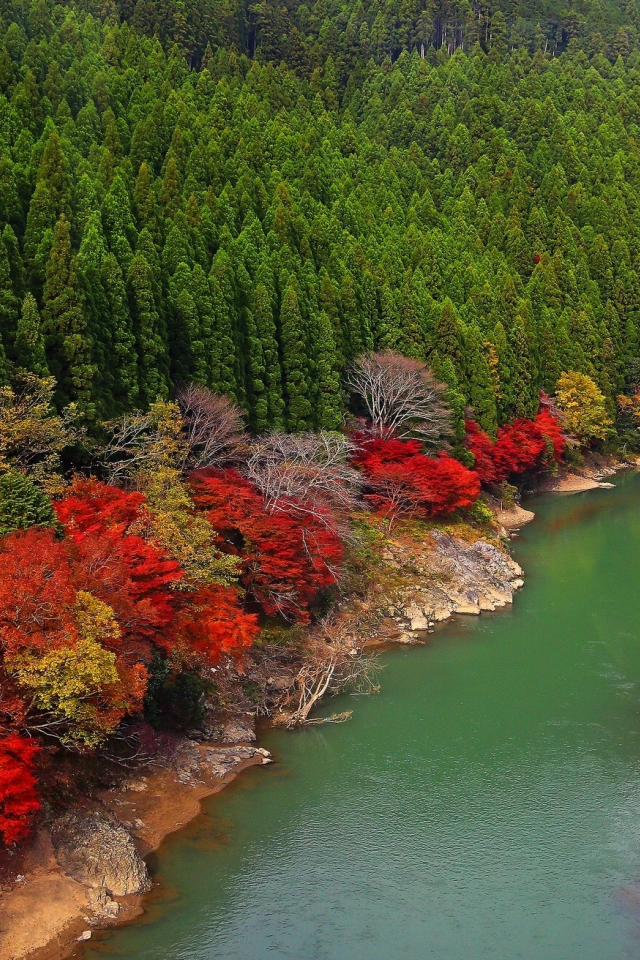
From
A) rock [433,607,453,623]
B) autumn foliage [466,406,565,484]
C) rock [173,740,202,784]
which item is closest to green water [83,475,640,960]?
rock [173,740,202,784]

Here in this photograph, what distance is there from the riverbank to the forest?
1.17 metres

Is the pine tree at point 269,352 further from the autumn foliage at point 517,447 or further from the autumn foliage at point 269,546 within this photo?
the autumn foliage at point 517,447

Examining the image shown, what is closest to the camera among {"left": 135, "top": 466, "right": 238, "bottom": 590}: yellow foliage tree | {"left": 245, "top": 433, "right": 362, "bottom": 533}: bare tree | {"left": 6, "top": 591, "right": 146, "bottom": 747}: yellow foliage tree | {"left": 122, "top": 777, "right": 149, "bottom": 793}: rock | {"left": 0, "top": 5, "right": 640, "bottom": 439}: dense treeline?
{"left": 6, "top": 591, "right": 146, "bottom": 747}: yellow foliage tree

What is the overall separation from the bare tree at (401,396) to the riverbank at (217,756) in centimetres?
677

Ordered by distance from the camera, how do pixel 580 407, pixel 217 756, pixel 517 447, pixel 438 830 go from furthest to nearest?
pixel 580 407 < pixel 517 447 < pixel 217 756 < pixel 438 830

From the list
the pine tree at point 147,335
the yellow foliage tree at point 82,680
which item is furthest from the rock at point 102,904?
the pine tree at point 147,335

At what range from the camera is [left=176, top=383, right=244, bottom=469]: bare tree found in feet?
124

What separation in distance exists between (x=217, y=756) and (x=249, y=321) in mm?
24933

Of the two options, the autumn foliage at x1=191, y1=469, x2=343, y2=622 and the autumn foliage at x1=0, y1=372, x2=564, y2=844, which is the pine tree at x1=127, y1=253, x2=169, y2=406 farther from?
the autumn foliage at x1=191, y1=469, x2=343, y2=622

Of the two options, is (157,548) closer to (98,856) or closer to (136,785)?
(136,785)

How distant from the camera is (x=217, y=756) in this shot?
25.8m

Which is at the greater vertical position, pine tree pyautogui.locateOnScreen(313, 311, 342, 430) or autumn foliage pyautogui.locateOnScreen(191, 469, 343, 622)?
pine tree pyautogui.locateOnScreen(313, 311, 342, 430)

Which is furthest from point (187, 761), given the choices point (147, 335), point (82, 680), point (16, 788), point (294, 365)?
point (294, 365)

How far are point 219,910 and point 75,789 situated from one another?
453 centimetres
